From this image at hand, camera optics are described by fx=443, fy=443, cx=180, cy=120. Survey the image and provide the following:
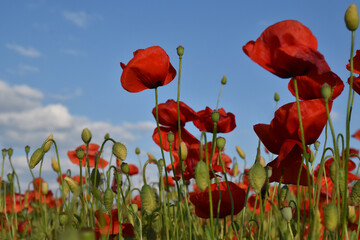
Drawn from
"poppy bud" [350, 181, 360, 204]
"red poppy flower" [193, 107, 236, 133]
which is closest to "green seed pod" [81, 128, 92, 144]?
"red poppy flower" [193, 107, 236, 133]

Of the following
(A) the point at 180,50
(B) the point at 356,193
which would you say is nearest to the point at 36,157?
(A) the point at 180,50

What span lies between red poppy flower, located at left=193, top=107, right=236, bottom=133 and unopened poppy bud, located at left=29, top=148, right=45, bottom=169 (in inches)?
24.2

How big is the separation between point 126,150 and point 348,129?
67 centimetres

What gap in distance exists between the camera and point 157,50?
1378 millimetres

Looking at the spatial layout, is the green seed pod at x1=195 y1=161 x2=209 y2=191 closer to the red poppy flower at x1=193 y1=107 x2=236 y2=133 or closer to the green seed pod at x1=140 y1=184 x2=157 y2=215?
the green seed pod at x1=140 y1=184 x2=157 y2=215

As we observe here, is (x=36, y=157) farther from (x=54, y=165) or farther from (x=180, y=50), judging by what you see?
(x=54, y=165)

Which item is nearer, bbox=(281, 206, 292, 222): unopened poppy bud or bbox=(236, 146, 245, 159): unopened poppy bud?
bbox=(281, 206, 292, 222): unopened poppy bud

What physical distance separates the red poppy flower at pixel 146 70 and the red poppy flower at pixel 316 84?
399mm

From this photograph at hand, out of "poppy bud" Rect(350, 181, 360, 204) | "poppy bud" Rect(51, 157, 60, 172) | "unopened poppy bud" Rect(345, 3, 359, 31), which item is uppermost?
"unopened poppy bud" Rect(345, 3, 359, 31)

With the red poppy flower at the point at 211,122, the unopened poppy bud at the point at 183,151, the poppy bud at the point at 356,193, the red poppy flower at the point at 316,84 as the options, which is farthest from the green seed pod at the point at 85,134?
the poppy bud at the point at 356,193

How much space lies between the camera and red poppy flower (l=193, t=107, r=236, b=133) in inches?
66.7

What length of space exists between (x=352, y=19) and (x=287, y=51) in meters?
0.17

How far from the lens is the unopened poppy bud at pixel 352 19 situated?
0.90 meters

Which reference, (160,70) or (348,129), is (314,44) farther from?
(160,70)
